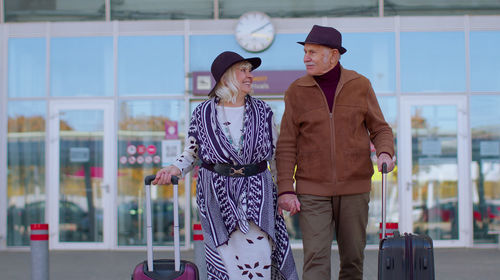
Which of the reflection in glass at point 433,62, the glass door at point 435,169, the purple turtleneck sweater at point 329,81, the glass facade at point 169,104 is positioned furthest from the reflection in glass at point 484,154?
the purple turtleneck sweater at point 329,81

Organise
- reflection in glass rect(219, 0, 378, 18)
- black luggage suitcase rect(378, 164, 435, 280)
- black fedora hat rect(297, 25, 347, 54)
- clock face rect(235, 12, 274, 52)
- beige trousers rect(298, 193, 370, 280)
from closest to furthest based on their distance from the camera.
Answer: black luggage suitcase rect(378, 164, 435, 280)
beige trousers rect(298, 193, 370, 280)
black fedora hat rect(297, 25, 347, 54)
clock face rect(235, 12, 274, 52)
reflection in glass rect(219, 0, 378, 18)

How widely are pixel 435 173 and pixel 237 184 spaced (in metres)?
7.36

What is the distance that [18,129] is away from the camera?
1105cm

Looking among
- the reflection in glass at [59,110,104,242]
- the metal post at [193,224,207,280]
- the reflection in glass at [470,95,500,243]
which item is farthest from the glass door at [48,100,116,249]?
the reflection in glass at [470,95,500,243]

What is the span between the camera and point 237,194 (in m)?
4.20

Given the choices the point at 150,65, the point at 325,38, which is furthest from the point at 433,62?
the point at 325,38

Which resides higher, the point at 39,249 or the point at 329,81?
the point at 329,81

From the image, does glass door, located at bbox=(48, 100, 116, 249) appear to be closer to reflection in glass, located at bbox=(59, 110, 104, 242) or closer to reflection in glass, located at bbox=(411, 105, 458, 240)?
reflection in glass, located at bbox=(59, 110, 104, 242)

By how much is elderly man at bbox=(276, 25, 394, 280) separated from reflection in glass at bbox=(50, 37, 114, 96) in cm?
710

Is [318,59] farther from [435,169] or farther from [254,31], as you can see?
[435,169]

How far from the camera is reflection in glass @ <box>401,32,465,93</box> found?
10.9 metres

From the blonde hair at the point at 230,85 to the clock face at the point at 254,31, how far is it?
6.46m

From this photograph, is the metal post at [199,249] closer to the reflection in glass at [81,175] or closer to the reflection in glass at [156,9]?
the reflection in glass at [81,175]

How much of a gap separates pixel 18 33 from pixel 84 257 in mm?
3927
